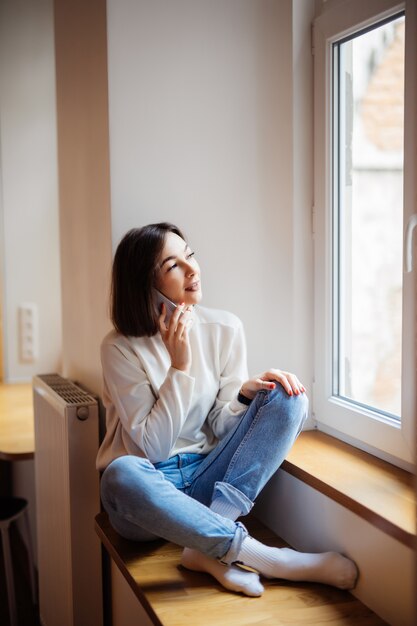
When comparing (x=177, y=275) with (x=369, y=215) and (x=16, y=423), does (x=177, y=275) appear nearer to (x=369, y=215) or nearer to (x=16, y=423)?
(x=369, y=215)

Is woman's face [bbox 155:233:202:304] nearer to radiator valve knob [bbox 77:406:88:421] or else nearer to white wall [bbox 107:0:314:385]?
white wall [bbox 107:0:314:385]

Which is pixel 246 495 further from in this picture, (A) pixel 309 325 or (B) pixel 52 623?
(B) pixel 52 623

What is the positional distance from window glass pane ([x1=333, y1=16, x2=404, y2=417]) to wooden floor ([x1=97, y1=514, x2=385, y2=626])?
0.44 metres

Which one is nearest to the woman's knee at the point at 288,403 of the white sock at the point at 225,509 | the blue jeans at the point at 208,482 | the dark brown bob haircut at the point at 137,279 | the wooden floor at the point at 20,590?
Result: the blue jeans at the point at 208,482

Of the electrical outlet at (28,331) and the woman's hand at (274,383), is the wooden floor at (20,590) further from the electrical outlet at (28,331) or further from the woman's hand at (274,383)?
the woman's hand at (274,383)

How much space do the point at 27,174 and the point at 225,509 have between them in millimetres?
2243

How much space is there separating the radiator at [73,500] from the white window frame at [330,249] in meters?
0.61

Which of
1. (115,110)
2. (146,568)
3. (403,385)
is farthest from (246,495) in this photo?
(115,110)

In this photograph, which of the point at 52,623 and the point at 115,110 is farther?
the point at 52,623

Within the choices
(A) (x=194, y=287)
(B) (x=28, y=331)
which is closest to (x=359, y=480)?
(A) (x=194, y=287)

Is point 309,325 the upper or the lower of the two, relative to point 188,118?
lower

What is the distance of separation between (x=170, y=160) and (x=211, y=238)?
0.74ft

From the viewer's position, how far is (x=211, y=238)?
76.1 inches

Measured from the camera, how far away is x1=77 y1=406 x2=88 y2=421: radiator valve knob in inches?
75.1
